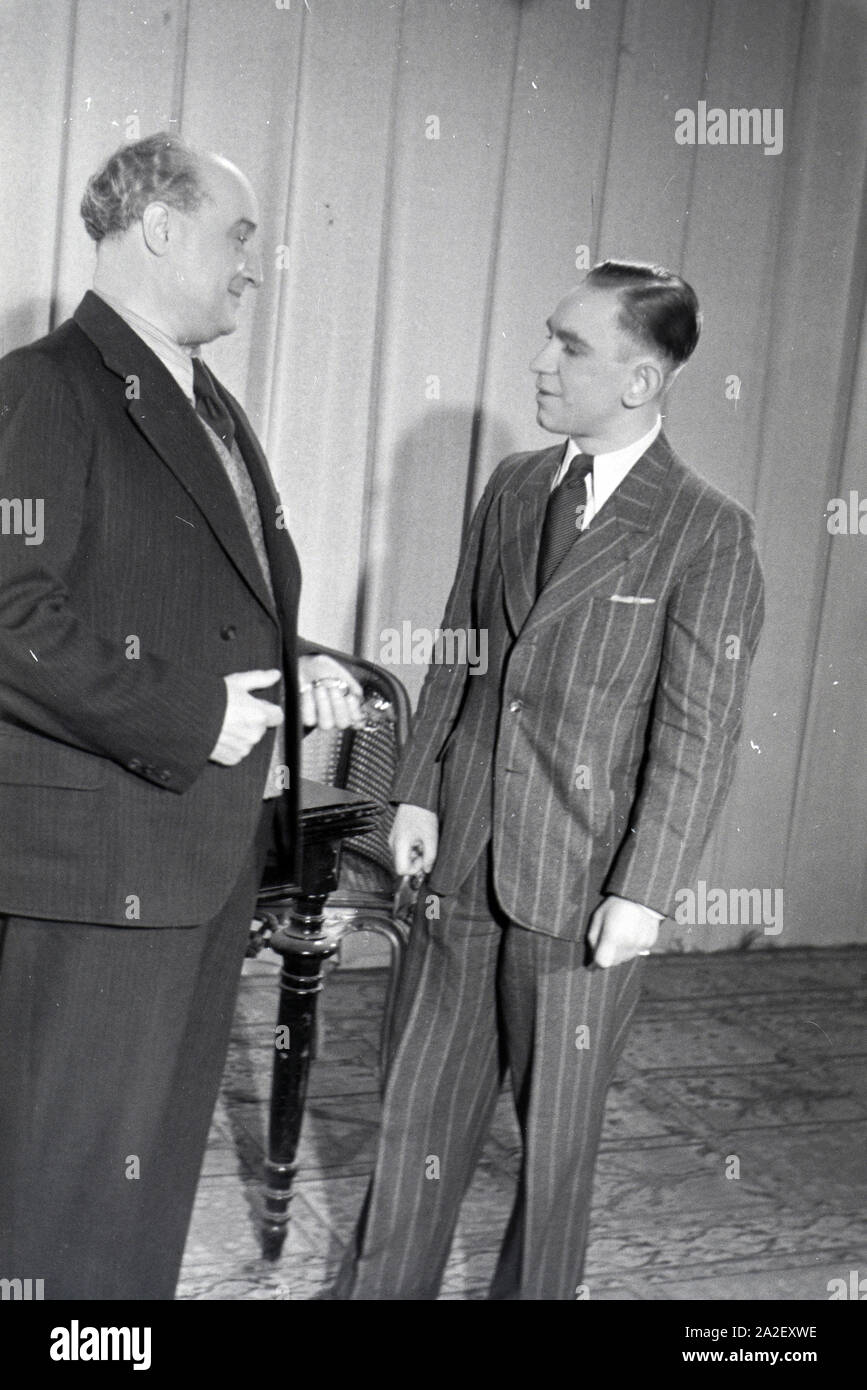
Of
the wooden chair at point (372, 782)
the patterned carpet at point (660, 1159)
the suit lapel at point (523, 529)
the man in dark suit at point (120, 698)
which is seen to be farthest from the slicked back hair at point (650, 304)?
the patterned carpet at point (660, 1159)

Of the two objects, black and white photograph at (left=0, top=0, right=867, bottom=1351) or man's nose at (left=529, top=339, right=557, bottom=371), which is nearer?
black and white photograph at (left=0, top=0, right=867, bottom=1351)

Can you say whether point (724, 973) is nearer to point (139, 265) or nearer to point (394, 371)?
point (394, 371)

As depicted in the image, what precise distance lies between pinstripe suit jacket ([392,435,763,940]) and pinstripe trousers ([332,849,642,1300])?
8 centimetres

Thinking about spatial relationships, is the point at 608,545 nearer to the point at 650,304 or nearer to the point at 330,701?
the point at 650,304

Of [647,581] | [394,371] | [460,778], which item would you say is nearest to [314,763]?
[394,371]

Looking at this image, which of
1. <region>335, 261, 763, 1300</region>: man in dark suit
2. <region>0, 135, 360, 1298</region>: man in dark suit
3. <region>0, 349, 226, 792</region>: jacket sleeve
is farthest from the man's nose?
<region>0, 349, 226, 792</region>: jacket sleeve

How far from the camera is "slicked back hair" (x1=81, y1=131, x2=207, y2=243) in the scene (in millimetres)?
1874

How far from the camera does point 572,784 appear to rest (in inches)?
81.2

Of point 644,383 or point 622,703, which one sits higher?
point 644,383

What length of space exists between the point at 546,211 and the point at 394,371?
617 millimetres

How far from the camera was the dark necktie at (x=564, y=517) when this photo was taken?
210cm

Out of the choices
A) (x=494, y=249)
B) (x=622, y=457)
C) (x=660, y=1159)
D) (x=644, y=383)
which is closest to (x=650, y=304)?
(x=644, y=383)

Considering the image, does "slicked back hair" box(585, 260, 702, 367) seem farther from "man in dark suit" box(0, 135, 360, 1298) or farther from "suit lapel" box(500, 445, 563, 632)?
"man in dark suit" box(0, 135, 360, 1298)

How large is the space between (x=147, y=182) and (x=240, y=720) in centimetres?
67
